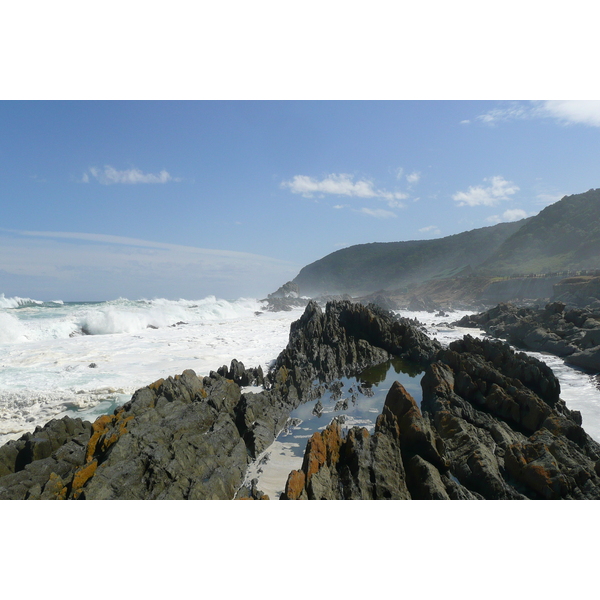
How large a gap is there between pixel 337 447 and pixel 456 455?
262 cm

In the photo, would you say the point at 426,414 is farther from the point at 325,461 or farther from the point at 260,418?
the point at 260,418

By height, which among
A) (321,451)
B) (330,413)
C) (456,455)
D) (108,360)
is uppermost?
(321,451)

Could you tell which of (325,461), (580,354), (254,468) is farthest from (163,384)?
(580,354)

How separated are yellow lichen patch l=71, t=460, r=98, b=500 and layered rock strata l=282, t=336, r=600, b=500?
3.80 meters

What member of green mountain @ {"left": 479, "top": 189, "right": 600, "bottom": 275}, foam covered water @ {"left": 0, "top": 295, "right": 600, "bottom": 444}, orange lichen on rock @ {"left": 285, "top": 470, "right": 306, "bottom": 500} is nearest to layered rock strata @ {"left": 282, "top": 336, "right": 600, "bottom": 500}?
orange lichen on rock @ {"left": 285, "top": 470, "right": 306, "bottom": 500}

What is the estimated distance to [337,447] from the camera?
733 centimetres

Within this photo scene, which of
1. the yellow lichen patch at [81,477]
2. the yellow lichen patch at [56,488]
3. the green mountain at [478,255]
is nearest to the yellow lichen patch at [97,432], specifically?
the yellow lichen patch at [56,488]

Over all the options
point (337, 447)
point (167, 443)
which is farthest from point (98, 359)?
point (337, 447)

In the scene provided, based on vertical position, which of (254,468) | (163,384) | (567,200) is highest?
(567,200)

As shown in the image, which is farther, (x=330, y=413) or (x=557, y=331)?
(x=557, y=331)

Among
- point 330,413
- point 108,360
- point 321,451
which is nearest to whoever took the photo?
point 321,451

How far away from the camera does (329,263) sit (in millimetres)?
163250

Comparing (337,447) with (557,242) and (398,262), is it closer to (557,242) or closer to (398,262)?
(557,242)

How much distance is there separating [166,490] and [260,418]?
13.6 ft
